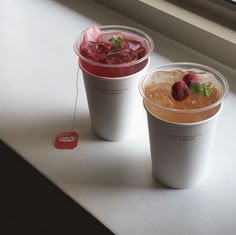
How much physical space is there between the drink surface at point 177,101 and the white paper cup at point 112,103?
0.05 metres

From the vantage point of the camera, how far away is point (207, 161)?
83 centimetres

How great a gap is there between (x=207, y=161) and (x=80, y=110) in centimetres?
27

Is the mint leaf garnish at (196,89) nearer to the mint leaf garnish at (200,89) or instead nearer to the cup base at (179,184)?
the mint leaf garnish at (200,89)

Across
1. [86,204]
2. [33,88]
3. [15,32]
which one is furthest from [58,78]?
[86,204]

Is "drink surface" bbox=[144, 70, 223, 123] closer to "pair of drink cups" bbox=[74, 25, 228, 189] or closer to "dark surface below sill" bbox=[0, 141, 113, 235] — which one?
"pair of drink cups" bbox=[74, 25, 228, 189]

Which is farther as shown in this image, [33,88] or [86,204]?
[33,88]

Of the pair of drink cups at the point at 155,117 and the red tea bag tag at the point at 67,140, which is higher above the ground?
the pair of drink cups at the point at 155,117

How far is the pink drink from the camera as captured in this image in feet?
2.73

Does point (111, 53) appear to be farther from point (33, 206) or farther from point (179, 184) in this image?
point (33, 206)

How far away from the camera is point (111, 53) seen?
841 mm

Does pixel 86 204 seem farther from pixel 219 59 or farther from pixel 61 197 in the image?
pixel 219 59

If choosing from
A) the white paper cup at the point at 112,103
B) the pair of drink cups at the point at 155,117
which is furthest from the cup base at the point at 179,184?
the white paper cup at the point at 112,103

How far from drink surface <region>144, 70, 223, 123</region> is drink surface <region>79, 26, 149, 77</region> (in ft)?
0.17

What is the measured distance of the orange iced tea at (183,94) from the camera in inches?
29.5
